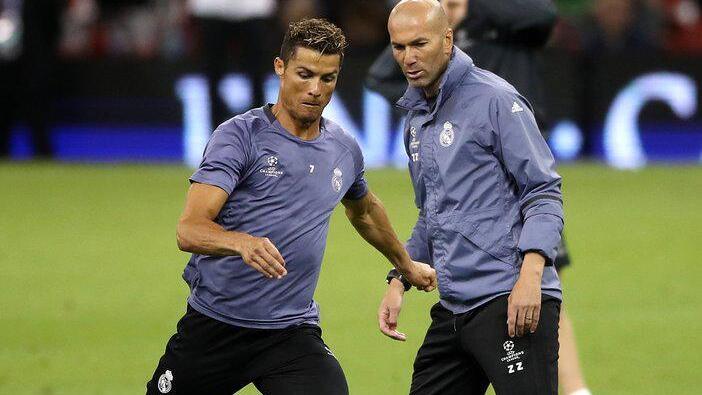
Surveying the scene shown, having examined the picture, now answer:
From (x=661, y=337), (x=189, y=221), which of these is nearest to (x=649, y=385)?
(x=661, y=337)

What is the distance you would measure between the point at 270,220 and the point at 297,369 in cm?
61

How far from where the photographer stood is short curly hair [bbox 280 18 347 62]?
229 inches

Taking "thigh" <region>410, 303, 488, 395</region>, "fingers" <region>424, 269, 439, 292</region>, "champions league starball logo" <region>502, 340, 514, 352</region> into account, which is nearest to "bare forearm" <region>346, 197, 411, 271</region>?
"fingers" <region>424, 269, 439, 292</region>

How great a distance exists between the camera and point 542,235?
5156 mm

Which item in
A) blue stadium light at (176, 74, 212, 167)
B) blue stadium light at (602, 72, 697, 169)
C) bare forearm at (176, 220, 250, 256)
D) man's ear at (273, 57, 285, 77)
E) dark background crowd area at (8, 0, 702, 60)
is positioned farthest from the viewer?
dark background crowd area at (8, 0, 702, 60)

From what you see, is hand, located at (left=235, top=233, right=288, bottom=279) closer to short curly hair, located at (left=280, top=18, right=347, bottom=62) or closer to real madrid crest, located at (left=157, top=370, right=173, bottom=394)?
real madrid crest, located at (left=157, top=370, right=173, bottom=394)

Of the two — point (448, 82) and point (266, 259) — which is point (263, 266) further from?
point (448, 82)

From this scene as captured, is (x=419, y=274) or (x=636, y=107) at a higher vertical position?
(x=419, y=274)

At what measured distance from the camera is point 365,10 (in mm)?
18922

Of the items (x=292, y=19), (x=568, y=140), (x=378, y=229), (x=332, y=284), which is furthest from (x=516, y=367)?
(x=292, y=19)

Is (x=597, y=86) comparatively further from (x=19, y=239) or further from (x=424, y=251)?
(x=424, y=251)

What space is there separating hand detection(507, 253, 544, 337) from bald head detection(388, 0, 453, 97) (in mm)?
837

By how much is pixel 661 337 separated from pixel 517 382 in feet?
13.9

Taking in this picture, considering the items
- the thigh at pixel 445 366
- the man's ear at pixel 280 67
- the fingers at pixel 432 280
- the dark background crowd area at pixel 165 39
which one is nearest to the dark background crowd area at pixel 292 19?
the dark background crowd area at pixel 165 39
